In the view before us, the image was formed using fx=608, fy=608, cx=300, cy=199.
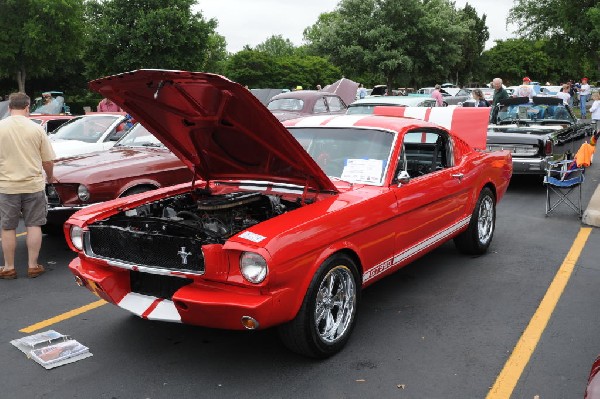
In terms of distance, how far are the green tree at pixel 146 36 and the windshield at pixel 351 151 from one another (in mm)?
24769

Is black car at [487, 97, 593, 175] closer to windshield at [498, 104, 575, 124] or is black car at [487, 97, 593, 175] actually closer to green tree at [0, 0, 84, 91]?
windshield at [498, 104, 575, 124]

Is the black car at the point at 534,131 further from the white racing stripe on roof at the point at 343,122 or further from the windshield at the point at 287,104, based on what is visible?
the white racing stripe on roof at the point at 343,122

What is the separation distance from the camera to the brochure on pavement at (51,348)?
4.19 metres

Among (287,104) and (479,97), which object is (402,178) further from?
(287,104)

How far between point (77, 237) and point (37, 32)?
25.6 meters

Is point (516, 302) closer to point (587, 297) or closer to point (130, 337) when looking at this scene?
point (587, 297)

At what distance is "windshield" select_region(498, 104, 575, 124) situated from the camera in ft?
37.6

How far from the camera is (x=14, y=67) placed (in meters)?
28.8

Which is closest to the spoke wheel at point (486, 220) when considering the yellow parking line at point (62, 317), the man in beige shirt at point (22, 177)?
the yellow parking line at point (62, 317)

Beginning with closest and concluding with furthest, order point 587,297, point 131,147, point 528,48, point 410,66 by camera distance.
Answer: point 587,297 < point 131,147 < point 410,66 < point 528,48

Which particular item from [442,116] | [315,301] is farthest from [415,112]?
[315,301]

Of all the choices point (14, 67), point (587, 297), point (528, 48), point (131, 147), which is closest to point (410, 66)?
point (14, 67)

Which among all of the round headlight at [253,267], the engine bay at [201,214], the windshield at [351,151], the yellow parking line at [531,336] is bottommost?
the yellow parking line at [531,336]

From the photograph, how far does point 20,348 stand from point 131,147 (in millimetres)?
4348
